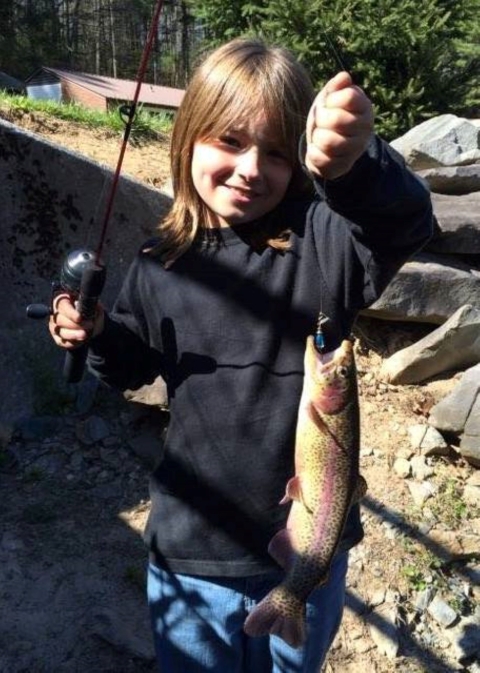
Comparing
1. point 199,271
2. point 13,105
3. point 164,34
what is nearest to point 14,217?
point 13,105

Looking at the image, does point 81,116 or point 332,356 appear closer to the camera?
point 332,356

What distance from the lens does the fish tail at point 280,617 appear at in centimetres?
169

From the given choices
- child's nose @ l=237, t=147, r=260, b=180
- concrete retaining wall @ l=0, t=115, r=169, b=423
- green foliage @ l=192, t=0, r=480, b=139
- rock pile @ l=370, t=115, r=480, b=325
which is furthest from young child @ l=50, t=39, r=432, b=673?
green foliage @ l=192, t=0, r=480, b=139

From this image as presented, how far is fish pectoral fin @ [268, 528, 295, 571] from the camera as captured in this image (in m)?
1.69

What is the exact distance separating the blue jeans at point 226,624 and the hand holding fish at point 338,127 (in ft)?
3.20

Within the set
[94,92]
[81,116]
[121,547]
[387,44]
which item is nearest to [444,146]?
[387,44]

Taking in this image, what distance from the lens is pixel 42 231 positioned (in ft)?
15.1

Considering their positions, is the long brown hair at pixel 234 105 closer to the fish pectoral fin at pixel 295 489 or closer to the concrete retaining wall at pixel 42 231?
the fish pectoral fin at pixel 295 489

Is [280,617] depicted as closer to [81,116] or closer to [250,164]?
[250,164]

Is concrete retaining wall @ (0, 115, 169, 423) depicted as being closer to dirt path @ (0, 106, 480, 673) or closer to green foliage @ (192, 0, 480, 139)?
dirt path @ (0, 106, 480, 673)

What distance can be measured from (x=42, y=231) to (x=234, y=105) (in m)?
3.14

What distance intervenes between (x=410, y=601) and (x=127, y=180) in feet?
9.22

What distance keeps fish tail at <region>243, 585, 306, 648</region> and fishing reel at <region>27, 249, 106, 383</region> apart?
0.75 m

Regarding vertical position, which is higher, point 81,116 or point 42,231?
point 81,116
